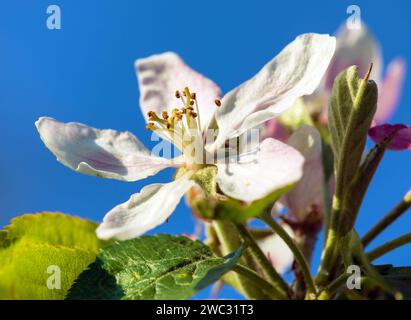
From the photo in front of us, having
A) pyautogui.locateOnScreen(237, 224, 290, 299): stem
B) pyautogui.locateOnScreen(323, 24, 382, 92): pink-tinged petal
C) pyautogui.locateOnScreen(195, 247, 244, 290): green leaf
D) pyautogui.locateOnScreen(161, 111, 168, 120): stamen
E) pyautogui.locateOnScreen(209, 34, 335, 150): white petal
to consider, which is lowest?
pyautogui.locateOnScreen(195, 247, 244, 290): green leaf

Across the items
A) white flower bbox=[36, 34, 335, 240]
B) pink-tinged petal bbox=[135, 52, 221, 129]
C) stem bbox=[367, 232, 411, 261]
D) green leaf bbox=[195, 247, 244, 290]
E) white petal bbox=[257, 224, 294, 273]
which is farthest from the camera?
white petal bbox=[257, 224, 294, 273]

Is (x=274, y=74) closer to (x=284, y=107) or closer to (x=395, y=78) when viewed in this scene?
(x=284, y=107)

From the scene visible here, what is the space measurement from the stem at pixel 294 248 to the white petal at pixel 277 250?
45cm

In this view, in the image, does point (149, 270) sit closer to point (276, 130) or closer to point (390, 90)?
point (276, 130)

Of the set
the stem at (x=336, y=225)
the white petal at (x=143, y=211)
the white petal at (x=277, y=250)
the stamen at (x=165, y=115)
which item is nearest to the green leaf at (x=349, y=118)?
the stem at (x=336, y=225)

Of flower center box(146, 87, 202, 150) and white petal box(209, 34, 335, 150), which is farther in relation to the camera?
flower center box(146, 87, 202, 150)

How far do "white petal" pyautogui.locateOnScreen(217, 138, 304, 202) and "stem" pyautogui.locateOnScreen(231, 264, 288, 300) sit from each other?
0.39ft

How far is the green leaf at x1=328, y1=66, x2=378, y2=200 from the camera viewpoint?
3.04 ft

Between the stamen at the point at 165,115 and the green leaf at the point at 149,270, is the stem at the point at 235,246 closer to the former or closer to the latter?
the green leaf at the point at 149,270

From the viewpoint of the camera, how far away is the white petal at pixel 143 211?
87 centimetres

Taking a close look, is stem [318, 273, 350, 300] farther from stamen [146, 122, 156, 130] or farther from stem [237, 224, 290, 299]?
stamen [146, 122, 156, 130]

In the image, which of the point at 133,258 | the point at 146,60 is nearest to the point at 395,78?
the point at 146,60

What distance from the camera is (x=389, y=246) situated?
104 centimetres

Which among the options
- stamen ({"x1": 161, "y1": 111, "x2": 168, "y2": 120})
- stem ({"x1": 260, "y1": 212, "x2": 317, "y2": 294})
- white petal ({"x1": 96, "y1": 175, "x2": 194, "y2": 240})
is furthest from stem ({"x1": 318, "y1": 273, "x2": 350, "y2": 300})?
stamen ({"x1": 161, "y1": 111, "x2": 168, "y2": 120})
